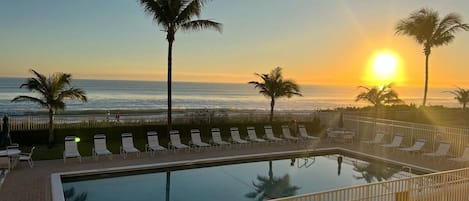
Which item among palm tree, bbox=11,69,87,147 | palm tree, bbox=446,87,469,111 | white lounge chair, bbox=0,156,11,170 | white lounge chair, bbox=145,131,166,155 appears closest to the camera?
white lounge chair, bbox=0,156,11,170

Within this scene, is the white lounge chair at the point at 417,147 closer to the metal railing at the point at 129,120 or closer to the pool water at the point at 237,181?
the pool water at the point at 237,181

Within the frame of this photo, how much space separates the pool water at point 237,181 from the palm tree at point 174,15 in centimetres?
431

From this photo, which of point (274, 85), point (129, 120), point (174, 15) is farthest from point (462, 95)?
point (129, 120)

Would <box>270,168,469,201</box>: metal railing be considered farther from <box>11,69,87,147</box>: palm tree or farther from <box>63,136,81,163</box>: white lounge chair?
<box>11,69,87,147</box>: palm tree

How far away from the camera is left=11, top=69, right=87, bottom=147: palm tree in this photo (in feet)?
40.6

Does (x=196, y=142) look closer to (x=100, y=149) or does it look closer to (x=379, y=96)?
(x=100, y=149)

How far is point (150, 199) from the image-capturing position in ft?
27.8

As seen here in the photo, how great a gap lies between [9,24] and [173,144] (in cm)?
1322

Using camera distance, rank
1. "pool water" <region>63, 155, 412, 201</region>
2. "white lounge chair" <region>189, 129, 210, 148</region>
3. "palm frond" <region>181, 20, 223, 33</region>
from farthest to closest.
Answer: "palm frond" <region>181, 20, 223, 33</region> < "white lounge chair" <region>189, 129, 210, 148</region> < "pool water" <region>63, 155, 412, 201</region>

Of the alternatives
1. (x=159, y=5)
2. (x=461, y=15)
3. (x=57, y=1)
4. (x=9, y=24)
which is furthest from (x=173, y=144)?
(x=461, y=15)

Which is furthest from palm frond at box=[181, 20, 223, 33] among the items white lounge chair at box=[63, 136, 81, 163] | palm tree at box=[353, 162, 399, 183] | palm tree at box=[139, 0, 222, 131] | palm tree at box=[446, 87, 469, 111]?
palm tree at box=[446, 87, 469, 111]

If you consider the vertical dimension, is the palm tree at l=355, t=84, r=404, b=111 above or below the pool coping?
above

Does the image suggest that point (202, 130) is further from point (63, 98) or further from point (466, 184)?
point (466, 184)

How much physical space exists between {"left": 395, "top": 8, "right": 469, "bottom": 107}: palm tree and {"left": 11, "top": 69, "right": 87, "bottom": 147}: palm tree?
652 inches
